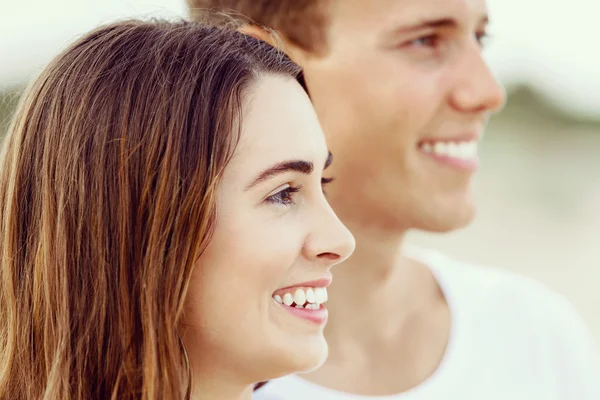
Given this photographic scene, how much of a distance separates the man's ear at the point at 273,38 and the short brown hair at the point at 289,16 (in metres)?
0.02

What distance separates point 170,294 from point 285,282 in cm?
23

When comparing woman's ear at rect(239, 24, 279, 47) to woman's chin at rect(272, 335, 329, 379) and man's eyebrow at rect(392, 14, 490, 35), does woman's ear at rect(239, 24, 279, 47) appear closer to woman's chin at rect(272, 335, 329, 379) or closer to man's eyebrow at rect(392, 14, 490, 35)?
man's eyebrow at rect(392, 14, 490, 35)

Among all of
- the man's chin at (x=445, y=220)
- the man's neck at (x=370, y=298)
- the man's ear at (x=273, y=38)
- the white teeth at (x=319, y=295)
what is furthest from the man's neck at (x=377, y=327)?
the white teeth at (x=319, y=295)

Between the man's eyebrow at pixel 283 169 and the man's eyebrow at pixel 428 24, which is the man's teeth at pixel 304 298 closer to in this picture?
the man's eyebrow at pixel 283 169

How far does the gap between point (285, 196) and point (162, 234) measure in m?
0.28

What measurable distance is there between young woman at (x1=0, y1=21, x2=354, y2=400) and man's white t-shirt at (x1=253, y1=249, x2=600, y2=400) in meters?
0.70

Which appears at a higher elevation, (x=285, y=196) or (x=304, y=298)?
(x=285, y=196)

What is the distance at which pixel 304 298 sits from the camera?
1.64m

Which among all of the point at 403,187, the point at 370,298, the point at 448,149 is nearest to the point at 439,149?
the point at 448,149

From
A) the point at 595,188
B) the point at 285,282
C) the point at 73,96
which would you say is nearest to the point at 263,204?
the point at 285,282

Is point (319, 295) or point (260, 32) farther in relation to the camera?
point (260, 32)

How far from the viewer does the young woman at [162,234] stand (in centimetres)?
154

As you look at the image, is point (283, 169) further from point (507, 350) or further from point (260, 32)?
point (507, 350)

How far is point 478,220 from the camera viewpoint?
32.5ft
